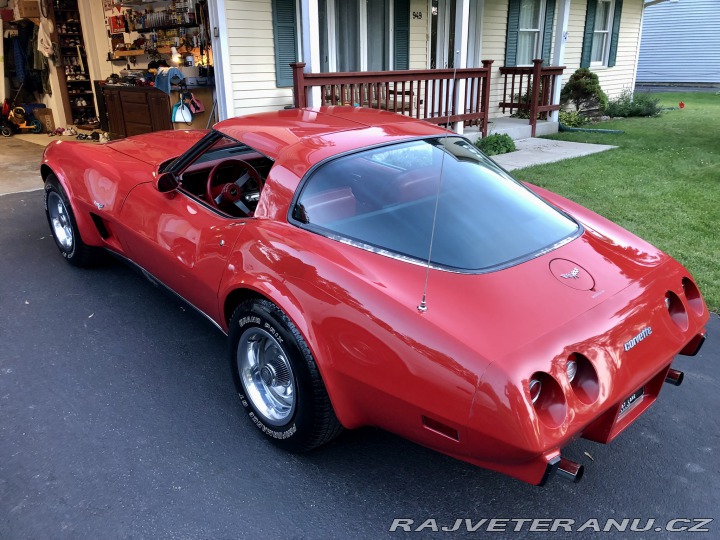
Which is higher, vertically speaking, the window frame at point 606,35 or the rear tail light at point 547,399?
the window frame at point 606,35

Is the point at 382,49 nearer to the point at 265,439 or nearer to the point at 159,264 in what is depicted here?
the point at 159,264

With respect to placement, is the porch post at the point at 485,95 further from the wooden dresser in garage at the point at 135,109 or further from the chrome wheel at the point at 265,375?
the chrome wheel at the point at 265,375

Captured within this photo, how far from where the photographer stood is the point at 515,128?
A: 10.8 metres

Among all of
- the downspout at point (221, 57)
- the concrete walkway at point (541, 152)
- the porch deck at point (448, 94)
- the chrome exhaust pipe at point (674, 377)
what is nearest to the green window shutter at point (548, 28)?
the porch deck at point (448, 94)

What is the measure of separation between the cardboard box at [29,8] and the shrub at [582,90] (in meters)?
11.2

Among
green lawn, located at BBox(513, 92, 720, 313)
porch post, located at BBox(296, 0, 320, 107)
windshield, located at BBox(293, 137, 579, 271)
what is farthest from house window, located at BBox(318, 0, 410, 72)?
windshield, located at BBox(293, 137, 579, 271)

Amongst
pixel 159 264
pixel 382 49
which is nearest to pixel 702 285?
pixel 159 264

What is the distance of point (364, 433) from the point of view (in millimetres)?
2852

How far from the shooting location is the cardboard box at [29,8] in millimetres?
10844

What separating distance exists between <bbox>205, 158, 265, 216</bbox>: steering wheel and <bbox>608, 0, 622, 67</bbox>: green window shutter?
558 inches

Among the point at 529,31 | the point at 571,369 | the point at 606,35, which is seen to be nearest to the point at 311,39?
the point at 571,369

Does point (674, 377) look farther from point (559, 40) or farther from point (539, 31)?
point (539, 31)

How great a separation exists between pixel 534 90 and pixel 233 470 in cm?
1017

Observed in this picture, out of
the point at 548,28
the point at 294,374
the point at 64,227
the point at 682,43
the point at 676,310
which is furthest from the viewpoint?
the point at 682,43
